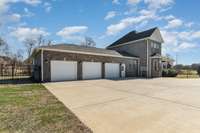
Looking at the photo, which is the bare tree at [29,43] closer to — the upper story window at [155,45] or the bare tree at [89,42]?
the bare tree at [89,42]

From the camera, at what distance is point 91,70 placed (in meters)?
16.7

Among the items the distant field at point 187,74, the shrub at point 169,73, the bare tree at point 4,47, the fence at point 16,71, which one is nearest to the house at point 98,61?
the shrub at point 169,73

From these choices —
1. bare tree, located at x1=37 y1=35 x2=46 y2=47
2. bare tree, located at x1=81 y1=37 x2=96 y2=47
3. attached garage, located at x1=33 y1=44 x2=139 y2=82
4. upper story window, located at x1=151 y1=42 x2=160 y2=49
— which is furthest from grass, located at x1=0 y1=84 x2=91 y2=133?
bare tree, located at x1=81 y1=37 x2=96 y2=47

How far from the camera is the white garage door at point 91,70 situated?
1613 cm

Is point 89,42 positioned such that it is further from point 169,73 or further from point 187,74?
point 187,74

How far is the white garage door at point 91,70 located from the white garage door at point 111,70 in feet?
4.38

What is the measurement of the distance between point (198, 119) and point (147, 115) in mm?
1391

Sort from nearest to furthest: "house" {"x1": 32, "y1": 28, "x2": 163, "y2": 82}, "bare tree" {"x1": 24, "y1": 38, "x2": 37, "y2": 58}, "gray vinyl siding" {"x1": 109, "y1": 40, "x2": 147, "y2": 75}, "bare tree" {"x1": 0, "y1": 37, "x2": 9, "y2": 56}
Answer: "house" {"x1": 32, "y1": 28, "x2": 163, "y2": 82}
"gray vinyl siding" {"x1": 109, "y1": 40, "x2": 147, "y2": 75}
"bare tree" {"x1": 0, "y1": 37, "x2": 9, "y2": 56}
"bare tree" {"x1": 24, "y1": 38, "x2": 37, "y2": 58}

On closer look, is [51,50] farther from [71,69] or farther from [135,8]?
[135,8]

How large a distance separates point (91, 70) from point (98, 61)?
1.55m

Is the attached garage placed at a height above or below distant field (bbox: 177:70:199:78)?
above

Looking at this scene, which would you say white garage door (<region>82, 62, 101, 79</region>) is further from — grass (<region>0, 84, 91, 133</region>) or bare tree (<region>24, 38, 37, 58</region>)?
bare tree (<region>24, 38, 37, 58</region>)

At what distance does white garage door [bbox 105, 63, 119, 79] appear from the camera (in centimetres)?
1833

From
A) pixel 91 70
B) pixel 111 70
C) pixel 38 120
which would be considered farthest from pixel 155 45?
pixel 38 120
